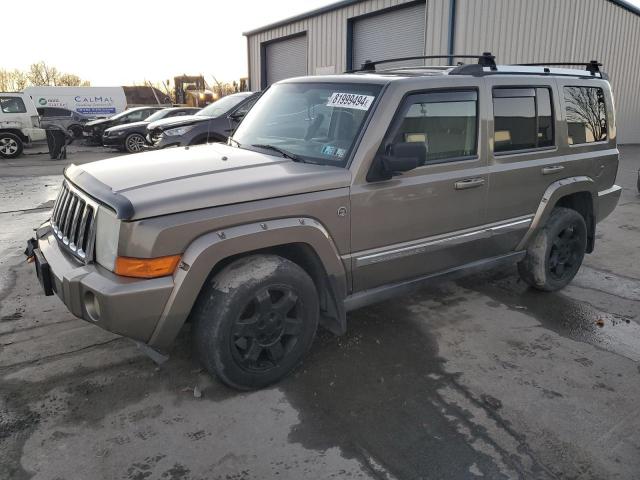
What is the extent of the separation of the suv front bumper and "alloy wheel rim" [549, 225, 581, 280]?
341 centimetres

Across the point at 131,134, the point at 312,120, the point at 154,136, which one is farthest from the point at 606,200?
the point at 131,134

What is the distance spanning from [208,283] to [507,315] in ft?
8.38

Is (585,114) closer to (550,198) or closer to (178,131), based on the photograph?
(550,198)

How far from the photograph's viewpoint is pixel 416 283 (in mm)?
3631

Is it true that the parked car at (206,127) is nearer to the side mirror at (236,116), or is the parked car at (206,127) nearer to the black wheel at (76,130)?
the side mirror at (236,116)

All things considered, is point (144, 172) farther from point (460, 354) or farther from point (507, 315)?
point (507, 315)

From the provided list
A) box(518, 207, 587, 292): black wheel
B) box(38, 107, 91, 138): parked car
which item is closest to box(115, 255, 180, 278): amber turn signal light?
box(518, 207, 587, 292): black wheel

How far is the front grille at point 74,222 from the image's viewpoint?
2.83 metres

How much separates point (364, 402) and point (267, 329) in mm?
698

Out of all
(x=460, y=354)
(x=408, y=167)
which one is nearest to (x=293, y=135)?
(x=408, y=167)

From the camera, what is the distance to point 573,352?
3.58m

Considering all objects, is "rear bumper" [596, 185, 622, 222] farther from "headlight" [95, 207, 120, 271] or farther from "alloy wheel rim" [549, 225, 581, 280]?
"headlight" [95, 207, 120, 271]

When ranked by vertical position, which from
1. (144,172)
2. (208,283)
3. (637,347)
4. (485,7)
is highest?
(485,7)

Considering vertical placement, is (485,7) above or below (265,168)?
above
